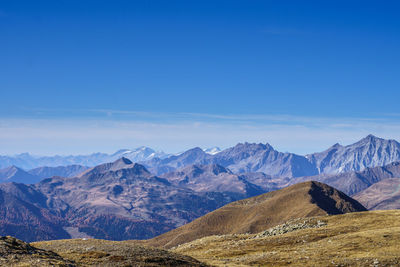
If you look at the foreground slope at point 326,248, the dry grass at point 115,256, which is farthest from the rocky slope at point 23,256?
the foreground slope at point 326,248

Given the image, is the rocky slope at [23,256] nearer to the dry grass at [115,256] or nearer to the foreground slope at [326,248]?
the dry grass at [115,256]

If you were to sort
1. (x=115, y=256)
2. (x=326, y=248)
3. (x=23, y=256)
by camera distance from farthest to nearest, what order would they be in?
(x=326, y=248)
(x=115, y=256)
(x=23, y=256)

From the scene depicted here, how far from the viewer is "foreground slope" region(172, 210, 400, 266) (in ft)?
215

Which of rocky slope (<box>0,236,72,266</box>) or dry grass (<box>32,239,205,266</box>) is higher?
rocky slope (<box>0,236,72,266</box>)

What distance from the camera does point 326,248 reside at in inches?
2970

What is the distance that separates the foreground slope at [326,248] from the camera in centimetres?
6550

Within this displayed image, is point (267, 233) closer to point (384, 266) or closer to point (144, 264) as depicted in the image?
point (384, 266)

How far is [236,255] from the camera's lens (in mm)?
82625

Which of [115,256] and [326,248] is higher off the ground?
[115,256]

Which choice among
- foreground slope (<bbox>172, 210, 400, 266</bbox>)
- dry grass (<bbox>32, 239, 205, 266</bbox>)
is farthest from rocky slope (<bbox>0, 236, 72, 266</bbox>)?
foreground slope (<bbox>172, 210, 400, 266</bbox>)

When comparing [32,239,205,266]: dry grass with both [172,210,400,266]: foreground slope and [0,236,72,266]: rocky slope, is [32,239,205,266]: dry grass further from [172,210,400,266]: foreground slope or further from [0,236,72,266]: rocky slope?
[172,210,400,266]: foreground slope

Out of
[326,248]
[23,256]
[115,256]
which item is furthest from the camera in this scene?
[326,248]

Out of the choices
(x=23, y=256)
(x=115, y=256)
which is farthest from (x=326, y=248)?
(x=23, y=256)

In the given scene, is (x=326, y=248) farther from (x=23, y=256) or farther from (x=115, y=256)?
(x=23, y=256)
